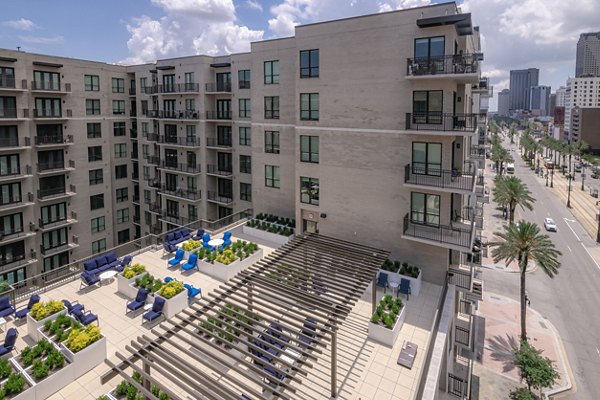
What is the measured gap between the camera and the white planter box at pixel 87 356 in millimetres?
15109

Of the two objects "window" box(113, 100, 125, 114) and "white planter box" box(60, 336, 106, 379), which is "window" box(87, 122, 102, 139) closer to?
"window" box(113, 100, 125, 114)

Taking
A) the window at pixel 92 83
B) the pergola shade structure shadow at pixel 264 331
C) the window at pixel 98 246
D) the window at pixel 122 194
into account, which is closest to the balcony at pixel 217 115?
the window at pixel 92 83

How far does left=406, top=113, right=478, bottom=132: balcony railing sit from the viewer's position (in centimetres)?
2098

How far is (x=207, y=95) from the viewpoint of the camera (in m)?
40.8

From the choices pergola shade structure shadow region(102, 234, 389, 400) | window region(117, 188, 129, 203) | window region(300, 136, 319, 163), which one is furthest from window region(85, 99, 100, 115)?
pergola shade structure shadow region(102, 234, 389, 400)

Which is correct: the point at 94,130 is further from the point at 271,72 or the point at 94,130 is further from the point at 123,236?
the point at 271,72

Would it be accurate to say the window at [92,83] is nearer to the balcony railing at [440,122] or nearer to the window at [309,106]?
the window at [309,106]

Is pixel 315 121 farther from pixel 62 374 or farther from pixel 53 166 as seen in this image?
pixel 53 166

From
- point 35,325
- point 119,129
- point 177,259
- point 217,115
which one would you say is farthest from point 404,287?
point 119,129

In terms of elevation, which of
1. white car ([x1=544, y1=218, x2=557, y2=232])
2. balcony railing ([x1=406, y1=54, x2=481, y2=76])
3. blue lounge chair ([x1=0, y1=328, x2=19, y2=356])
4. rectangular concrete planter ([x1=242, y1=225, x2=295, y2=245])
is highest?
balcony railing ([x1=406, y1=54, x2=481, y2=76])

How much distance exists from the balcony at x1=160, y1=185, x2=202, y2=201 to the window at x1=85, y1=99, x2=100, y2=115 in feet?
37.5

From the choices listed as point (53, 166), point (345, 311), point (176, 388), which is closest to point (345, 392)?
point (345, 311)

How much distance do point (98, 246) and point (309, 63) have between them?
34024 millimetres

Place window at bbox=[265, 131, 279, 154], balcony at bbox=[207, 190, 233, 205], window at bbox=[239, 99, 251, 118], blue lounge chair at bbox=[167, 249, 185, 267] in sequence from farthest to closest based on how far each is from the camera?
1. balcony at bbox=[207, 190, 233, 205]
2. window at bbox=[239, 99, 251, 118]
3. window at bbox=[265, 131, 279, 154]
4. blue lounge chair at bbox=[167, 249, 185, 267]
